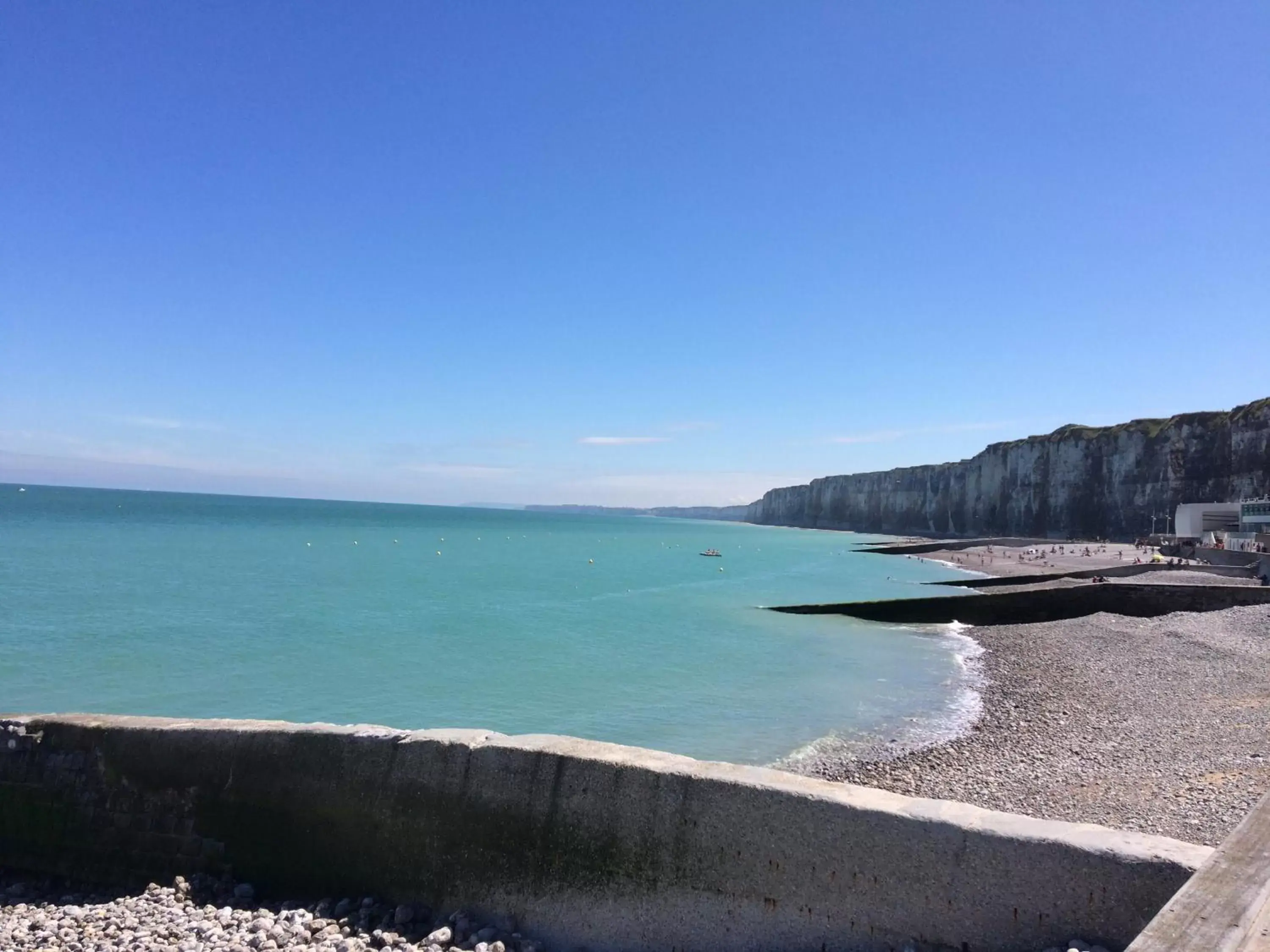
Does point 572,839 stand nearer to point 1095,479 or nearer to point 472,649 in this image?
point 472,649

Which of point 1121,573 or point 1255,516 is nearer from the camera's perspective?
point 1121,573

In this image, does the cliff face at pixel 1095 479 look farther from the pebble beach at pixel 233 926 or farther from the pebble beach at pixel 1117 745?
the pebble beach at pixel 233 926

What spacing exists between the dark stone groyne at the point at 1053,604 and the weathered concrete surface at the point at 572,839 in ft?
84.4

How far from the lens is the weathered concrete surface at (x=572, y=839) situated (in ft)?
13.3

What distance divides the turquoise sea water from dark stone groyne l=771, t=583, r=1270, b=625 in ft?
7.29

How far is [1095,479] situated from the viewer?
265ft

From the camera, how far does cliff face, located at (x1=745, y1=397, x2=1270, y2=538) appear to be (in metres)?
65.8

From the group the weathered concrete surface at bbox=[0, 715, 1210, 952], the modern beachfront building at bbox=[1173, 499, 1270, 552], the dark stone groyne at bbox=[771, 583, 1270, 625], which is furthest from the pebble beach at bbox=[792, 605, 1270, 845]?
the modern beachfront building at bbox=[1173, 499, 1270, 552]

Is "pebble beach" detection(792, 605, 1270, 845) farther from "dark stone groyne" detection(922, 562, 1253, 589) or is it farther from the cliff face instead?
the cliff face

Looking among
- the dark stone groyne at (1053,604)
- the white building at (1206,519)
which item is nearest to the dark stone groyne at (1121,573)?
the dark stone groyne at (1053,604)

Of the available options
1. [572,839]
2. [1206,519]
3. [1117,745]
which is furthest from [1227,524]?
[572,839]

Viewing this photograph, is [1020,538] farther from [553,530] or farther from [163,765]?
[163,765]

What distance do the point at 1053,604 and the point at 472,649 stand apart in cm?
2015

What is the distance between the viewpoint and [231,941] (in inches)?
194
